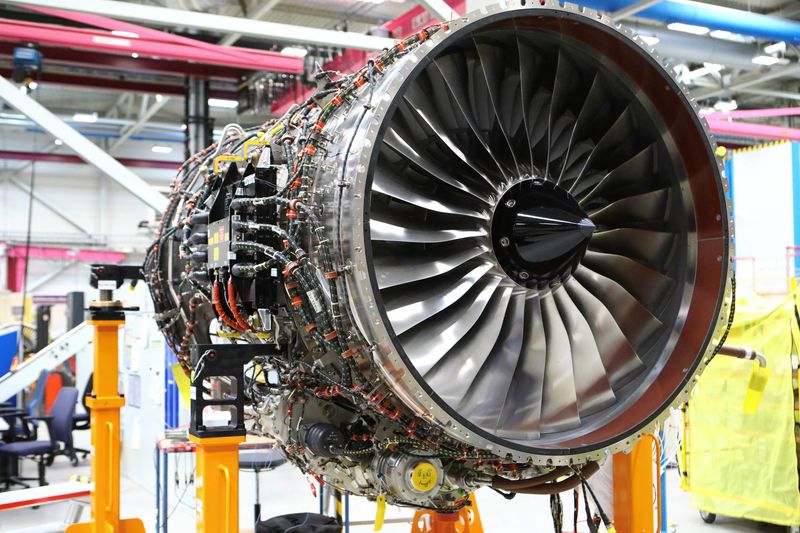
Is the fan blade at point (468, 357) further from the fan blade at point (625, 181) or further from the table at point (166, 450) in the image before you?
the table at point (166, 450)

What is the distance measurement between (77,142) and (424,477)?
20.4ft

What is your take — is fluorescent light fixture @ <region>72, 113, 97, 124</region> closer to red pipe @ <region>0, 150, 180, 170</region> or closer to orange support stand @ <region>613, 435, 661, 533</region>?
red pipe @ <region>0, 150, 180, 170</region>

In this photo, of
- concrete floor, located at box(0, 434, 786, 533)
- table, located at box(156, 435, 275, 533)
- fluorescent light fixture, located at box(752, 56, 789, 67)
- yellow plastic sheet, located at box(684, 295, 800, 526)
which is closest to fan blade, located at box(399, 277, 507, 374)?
table, located at box(156, 435, 275, 533)

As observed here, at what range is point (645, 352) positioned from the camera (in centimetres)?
293

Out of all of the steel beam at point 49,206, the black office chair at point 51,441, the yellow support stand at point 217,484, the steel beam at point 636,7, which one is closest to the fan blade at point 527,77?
the yellow support stand at point 217,484

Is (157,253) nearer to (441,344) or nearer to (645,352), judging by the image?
(441,344)

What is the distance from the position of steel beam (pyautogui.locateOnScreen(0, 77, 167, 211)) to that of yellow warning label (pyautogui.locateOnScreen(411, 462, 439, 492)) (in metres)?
5.59

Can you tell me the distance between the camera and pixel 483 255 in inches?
110

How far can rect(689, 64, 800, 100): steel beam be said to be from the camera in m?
13.0

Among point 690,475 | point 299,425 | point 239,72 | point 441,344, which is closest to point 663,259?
point 441,344

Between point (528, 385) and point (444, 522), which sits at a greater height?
point (528, 385)

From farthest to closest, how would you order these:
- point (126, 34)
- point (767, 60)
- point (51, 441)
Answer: point (767, 60) → point (51, 441) → point (126, 34)

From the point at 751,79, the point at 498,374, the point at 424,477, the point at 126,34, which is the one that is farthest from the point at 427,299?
the point at 751,79

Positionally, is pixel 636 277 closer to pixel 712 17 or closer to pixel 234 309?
pixel 234 309
